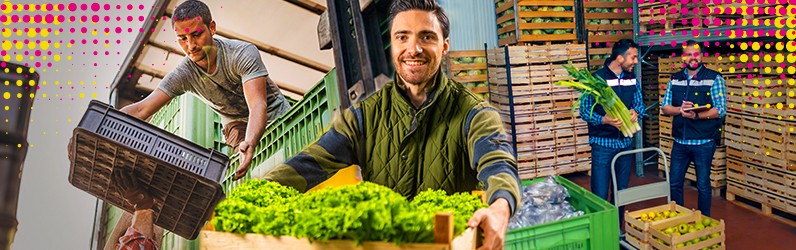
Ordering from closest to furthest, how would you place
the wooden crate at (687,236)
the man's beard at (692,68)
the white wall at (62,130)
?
1. the white wall at (62,130)
2. the wooden crate at (687,236)
3. the man's beard at (692,68)

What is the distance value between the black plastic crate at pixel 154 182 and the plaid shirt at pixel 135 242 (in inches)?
3.6

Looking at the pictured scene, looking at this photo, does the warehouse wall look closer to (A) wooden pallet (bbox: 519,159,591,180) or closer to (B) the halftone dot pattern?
(A) wooden pallet (bbox: 519,159,591,180)

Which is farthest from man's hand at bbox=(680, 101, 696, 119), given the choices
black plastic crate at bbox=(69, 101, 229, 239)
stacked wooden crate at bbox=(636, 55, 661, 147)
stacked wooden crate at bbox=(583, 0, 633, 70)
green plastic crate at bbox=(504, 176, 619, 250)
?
black plastic crate at bbox=(69, 101, 229, 239)

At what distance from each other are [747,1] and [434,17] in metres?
2.73

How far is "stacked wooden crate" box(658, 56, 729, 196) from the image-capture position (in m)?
3.87

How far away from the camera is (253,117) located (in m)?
2.18

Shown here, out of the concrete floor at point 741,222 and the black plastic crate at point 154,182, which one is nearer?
the black plastic crate at point 154,182

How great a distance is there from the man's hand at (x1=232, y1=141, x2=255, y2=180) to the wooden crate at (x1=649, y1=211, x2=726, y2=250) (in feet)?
8.11

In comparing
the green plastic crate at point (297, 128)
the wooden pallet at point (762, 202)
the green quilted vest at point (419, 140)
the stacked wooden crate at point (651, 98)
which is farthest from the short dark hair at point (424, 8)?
the wooden pallet at point (762, 202)

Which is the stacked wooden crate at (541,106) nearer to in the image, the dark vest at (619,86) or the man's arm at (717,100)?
the dark vest at (619,86)

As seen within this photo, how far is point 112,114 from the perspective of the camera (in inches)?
80.8

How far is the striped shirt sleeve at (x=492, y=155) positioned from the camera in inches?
71.3

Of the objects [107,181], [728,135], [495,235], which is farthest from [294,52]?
[728,135]

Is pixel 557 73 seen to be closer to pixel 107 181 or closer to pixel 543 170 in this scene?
pixel 543 170
